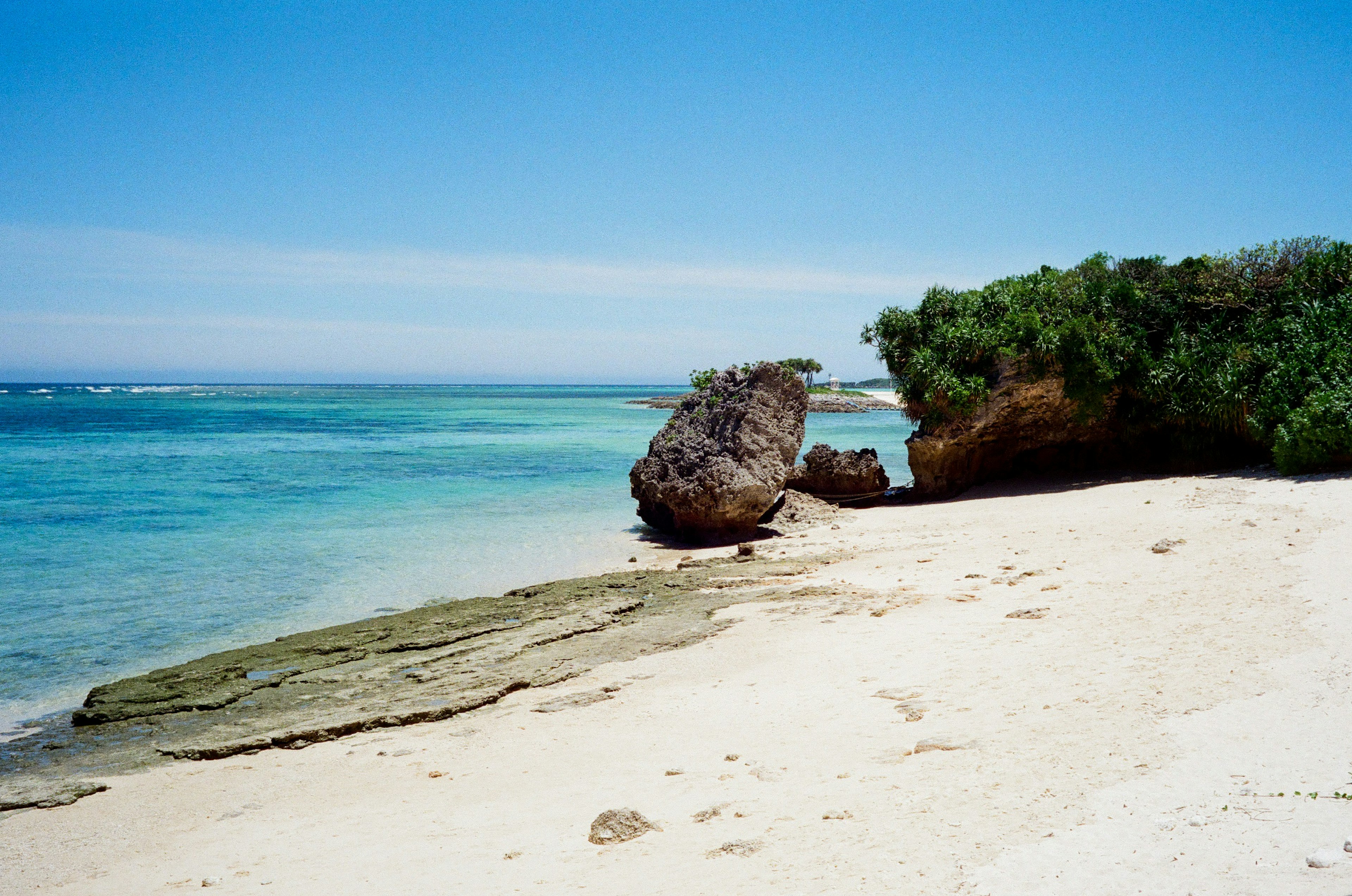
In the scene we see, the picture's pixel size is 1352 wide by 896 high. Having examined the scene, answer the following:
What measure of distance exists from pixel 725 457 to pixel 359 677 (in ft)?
29.2

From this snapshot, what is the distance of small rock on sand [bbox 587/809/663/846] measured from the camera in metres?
4.96

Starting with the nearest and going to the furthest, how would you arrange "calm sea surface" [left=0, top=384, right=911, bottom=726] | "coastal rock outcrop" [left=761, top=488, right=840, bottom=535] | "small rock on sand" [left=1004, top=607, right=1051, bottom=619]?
"small rock on sand" [left=1004, top=607, right=1051, bottom=619], "calm sea surface" [left=0, top=384, right=911, bottom=726], "coastal rock outcrop" [left=761, top=488, right=840, bottom=535]

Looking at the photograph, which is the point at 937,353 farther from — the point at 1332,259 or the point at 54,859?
the point at 54,859

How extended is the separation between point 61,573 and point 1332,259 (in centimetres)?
2593

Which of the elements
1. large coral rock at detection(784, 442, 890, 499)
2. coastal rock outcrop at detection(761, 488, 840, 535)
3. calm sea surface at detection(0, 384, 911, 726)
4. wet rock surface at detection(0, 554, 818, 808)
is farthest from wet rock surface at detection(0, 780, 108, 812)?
large coral rock at detection(784, 442, 890, 499)

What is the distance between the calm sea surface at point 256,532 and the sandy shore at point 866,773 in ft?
15.0

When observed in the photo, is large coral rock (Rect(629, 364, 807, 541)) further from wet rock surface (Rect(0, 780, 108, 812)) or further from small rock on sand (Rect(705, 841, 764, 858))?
small rock on sand (Rect(705, 841, 764, 858))

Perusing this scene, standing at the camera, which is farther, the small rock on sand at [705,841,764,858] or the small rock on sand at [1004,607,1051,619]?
the small rock on sand at [1004,607,1051,619]

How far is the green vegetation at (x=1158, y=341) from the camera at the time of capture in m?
17.6

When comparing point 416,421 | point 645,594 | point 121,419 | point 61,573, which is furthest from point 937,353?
point 121,419

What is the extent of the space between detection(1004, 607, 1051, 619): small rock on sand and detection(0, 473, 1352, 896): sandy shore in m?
0.05

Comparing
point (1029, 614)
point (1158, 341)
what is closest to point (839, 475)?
point (1158, 341)

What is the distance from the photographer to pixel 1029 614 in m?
8.61

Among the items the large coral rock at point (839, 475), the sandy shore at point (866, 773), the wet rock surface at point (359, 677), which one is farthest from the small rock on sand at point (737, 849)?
the large coral rock at point (839, 475)
